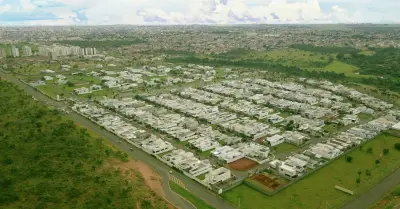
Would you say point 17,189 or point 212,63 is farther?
point 212,63

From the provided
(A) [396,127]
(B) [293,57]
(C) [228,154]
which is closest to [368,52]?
(B) [293,57]

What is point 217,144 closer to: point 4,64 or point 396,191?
point 396,191

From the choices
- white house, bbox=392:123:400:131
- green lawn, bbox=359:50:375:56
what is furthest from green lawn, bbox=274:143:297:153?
green lawn, bbox=359:50:375:56

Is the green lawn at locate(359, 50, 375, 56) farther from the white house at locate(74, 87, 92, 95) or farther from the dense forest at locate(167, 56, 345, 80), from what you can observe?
the white house at locate(74, 87, 92, 95)

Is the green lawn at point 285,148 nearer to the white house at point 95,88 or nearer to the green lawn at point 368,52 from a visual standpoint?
the white house at point 95,88

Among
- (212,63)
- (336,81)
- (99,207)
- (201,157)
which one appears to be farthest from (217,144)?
(212,63)

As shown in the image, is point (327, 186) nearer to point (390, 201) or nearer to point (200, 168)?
point (390, 201)
